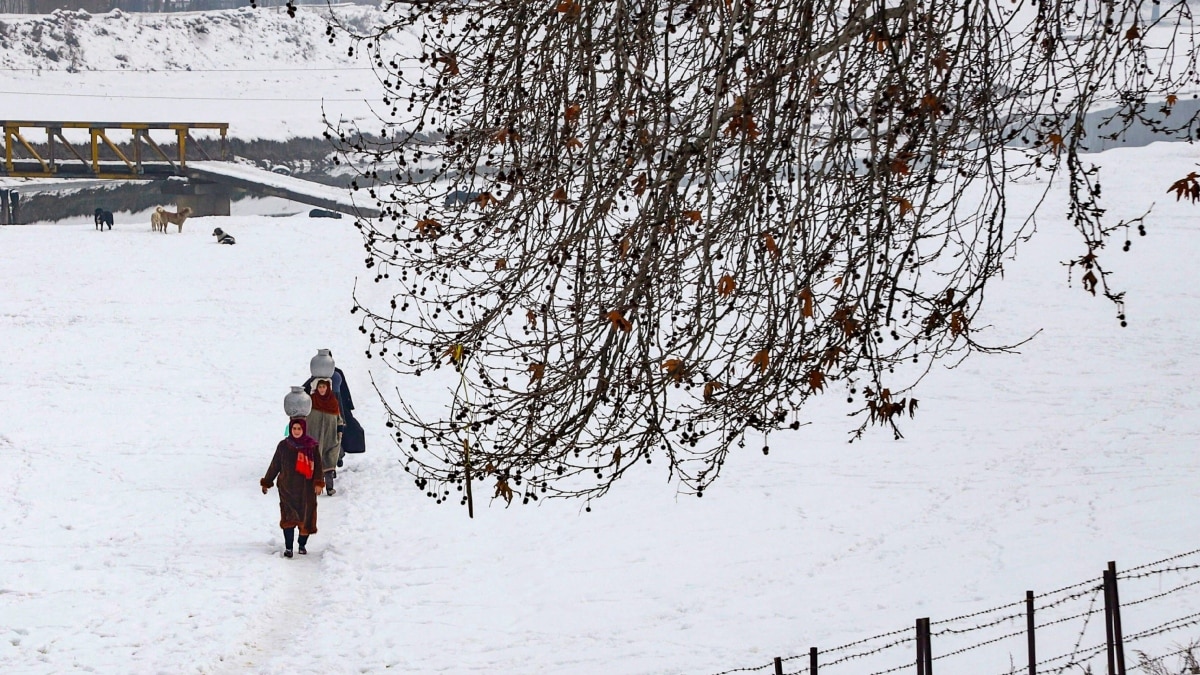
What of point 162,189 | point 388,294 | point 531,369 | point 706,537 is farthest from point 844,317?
point 162,189

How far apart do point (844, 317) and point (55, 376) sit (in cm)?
1628

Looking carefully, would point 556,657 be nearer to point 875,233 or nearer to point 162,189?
point 875,233

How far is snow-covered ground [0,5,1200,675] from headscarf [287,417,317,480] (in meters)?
0.82

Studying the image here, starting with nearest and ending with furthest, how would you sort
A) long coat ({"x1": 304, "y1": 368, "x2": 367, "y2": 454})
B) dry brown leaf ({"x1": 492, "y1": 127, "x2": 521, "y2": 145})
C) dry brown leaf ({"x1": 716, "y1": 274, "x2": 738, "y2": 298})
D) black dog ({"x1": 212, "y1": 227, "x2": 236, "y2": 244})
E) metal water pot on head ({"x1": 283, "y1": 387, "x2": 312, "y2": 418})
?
dry brown leaf ({"x1": 716, "y1": 274, "x2": 738, "y2": 298}) < dry brown leaf ({"x1": 492, "y1": 127, "x2": 521, "y2": 145}) < metal water pot on head ({"x1": 283, "y1": 387, "x2": 312, "y2": 418}) < long coat ({"x1": 304, "y1": 368, "x2": 367, "y2": 454}) < black dog ({"x1": 212, "y1": 227, "x2": 236, "y2": 244})

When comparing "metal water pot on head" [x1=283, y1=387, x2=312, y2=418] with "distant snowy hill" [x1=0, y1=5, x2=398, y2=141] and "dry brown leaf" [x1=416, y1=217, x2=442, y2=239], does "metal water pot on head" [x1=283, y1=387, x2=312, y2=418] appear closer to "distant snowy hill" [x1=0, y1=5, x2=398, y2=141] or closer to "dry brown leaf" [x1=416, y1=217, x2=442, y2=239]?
"dry brown leaf" [x1=416, y1=217, x2=442, y2=239]

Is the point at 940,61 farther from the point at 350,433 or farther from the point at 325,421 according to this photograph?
the point at 350,433

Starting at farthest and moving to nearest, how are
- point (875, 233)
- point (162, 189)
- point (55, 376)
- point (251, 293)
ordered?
point (162, 189) → point (251, 293) → point (55, 376) → point (875, 233)

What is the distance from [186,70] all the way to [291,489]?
68456 mm

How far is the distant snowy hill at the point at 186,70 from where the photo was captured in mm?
61125

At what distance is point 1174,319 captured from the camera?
2367cm

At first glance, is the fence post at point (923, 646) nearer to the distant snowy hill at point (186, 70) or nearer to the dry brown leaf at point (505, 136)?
the dry brown leaf at point (505, 136)

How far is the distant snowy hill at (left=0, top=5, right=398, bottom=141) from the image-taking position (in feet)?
201

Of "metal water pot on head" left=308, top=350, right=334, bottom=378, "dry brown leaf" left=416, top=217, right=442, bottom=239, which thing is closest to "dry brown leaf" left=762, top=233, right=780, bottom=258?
"dry brown leaf" left=416, top=217, right=442, bottom=239

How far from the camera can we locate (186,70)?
242 feet
